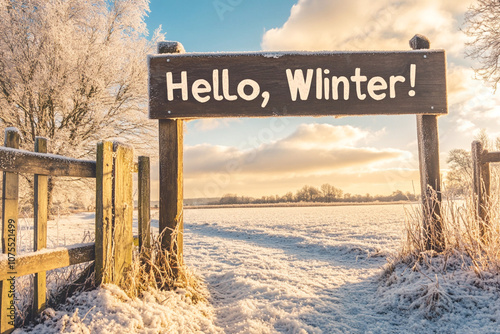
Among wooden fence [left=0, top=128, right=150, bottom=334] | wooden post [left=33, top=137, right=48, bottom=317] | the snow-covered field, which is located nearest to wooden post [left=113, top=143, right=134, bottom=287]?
wooden fence [left=0, top=128, right=150, bottom=334]

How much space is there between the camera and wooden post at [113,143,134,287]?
3186mm

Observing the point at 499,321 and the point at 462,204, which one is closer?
the point at 499,321

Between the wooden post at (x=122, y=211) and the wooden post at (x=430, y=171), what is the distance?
3456 mm

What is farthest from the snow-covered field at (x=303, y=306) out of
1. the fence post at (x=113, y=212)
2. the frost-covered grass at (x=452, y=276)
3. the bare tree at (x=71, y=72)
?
the bare tree at (x=71, y=72)

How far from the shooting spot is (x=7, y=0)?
11.5 metres

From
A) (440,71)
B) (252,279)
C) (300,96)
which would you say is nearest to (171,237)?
(252,279)

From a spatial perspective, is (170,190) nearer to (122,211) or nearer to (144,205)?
(144,205)

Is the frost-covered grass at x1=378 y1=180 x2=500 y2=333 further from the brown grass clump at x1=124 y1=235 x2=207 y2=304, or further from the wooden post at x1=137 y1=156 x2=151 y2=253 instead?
the wooden post at x1=137 y1=156 x2=151 y2=253

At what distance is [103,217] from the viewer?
9.99 feet

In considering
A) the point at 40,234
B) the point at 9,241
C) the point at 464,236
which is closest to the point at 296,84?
the point at 464,236

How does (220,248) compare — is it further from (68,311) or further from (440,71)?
(440,71)

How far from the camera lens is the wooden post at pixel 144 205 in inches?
144

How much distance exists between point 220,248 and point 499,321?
5.49 meters

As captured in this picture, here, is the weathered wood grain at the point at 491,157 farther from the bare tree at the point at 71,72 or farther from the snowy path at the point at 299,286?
the bare tree at the point at 71,72
